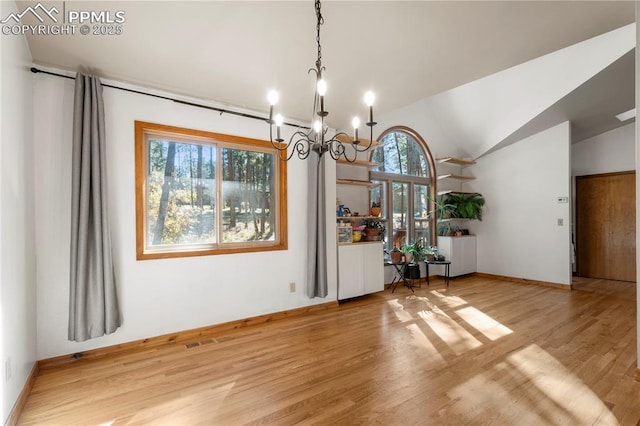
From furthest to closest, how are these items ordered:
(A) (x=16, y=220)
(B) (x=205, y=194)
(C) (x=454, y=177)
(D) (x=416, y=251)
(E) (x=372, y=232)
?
(C) (x=454, y=177) → (D) (x=416, y=251) → (E) (x=372, y=232) → (B) (x=205, y=194) → (A) (x=16, y=220)

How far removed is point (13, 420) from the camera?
1.86m

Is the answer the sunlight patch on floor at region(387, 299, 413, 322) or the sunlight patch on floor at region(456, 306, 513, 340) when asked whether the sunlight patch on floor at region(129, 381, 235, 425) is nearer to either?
the sunlight patch on floor at region(387, 299, 413, 322)

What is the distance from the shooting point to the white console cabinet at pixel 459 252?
6.15 metres

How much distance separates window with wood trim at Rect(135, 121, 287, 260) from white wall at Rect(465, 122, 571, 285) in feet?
15.6

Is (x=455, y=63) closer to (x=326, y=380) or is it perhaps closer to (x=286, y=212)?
(x=286, y=212)

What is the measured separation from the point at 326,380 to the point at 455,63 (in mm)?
2901

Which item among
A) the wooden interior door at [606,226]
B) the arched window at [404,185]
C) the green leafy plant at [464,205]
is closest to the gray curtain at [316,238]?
the arched window at [404,185]

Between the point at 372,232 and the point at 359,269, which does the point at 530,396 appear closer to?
the point at 359,269

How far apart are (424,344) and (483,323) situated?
1.04 m

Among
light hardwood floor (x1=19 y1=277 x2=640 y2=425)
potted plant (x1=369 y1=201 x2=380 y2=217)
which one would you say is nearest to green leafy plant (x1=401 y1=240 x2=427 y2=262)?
potted plant (x1=369 y1=201 x2=380 y2=217)

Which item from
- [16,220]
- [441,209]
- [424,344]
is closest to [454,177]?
[441,209]

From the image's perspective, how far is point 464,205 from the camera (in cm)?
643

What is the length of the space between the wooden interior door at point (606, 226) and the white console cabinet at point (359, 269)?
4744 millimetres

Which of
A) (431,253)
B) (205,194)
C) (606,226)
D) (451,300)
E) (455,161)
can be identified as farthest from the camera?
(455,161)
